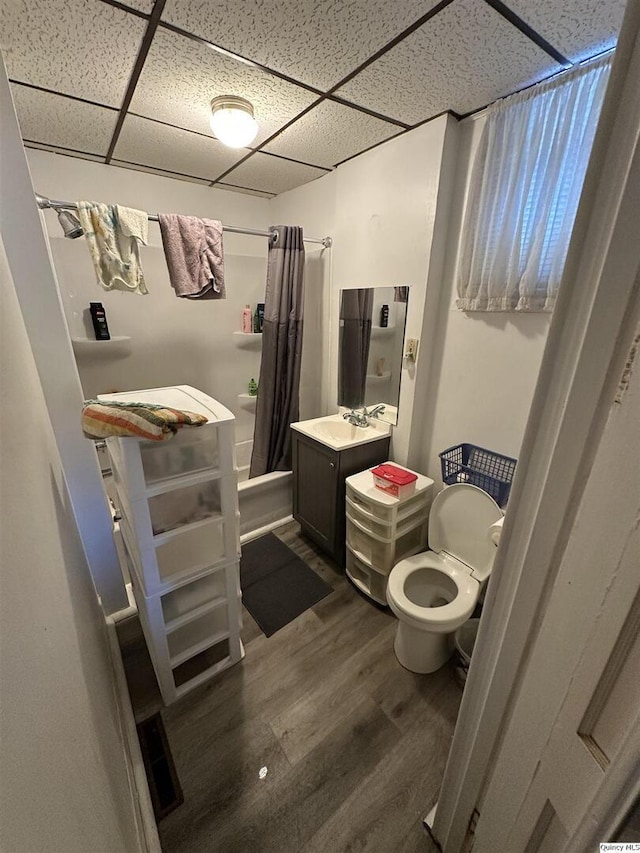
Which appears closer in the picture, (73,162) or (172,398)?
(172,398)

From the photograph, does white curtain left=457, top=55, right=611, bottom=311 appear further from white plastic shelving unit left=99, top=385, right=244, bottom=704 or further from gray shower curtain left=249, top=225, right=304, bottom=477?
white plastic shelving unit left=99, top=385, right=244, bottom=704

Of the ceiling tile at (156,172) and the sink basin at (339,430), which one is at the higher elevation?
the ceiling tile at (156,172)

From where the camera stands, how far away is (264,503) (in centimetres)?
240

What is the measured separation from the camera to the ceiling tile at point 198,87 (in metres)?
1.14

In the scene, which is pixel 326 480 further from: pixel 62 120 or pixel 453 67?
pixel 62 120

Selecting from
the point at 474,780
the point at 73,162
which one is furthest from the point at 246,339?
the point at 474,780

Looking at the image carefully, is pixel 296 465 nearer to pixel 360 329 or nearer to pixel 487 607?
pixel 360 329

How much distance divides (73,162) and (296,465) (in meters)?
2.33

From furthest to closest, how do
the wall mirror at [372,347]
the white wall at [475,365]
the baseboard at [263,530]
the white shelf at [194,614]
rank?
the baseboard at [263,530]
the wall mirror at [372,347]
the white wall at [475,365]
the white shelf at [194,614]

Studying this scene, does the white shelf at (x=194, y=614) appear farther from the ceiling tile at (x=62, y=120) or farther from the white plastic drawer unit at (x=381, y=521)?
the ceiling tile at (x=62, y=120)

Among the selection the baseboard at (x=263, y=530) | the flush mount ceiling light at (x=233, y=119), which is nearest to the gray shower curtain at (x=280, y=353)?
the baseboard at (x=263, y=530)

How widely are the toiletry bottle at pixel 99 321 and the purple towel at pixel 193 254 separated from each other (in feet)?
2.53

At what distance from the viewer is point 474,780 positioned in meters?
0.82

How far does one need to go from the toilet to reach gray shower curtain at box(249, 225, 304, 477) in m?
1.20
